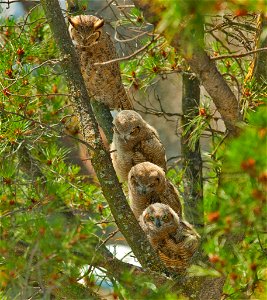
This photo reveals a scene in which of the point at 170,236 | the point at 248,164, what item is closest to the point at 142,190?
the point at 170,236

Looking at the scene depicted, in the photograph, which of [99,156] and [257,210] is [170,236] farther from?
[257,210]

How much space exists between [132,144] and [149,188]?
256 mm

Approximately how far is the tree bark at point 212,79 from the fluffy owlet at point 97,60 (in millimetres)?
1360

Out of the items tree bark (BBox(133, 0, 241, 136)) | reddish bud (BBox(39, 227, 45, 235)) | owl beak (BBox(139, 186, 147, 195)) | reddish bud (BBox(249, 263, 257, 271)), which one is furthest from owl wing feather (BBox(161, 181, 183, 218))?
reddish bud (BBox(249, 263, 257, 271))

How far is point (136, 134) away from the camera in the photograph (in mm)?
2820

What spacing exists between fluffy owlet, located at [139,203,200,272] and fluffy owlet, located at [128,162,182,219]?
154 mm

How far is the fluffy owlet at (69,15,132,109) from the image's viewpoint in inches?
116

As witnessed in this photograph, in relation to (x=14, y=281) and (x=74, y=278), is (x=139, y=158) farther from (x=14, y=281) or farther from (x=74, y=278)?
(x=14, y=281)

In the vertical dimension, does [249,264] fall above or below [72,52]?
below

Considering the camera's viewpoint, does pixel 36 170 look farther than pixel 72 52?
Yes

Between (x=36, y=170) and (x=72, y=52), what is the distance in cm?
77

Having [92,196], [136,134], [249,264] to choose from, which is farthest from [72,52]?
[249,264]

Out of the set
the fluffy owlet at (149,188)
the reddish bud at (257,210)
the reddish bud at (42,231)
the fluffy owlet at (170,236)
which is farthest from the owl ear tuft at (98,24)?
the reddish bud at (257,210)

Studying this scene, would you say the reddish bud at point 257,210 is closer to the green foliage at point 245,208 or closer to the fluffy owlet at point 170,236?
the green foliage at point 245,208
